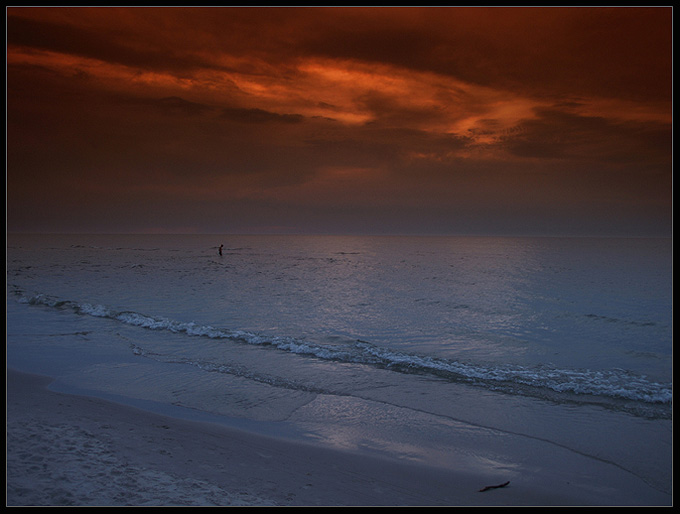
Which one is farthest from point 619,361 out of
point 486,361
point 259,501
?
point 259,501

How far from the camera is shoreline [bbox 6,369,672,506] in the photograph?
4.22 meters

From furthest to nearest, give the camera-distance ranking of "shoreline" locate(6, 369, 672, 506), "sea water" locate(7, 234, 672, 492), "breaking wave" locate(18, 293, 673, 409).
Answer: "breaking wave" locate(18, 293, 673, 409) < "sea water" locate(7, 234, 672, 492) < "shoreline" locate(6, 369, 672, 506)

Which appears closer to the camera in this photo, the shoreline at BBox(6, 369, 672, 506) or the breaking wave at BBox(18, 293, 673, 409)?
the shoreline at BBox(6, 369, 672, 506)

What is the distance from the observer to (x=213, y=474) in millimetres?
4863

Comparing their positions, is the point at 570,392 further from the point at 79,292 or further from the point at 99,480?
the point at 79,292

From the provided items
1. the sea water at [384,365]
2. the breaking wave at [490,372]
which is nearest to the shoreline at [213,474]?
the sea water at [384,365]

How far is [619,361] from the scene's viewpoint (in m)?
12.0

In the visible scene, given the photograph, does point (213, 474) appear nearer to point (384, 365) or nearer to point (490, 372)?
point (384, 365)

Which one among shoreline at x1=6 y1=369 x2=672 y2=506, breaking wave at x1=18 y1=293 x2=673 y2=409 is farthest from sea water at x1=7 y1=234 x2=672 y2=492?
shoreline at x1=6 y1=369 x2=672 y2=506

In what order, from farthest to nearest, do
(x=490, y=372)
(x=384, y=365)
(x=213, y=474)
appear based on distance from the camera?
(x=384, y=365) → (x=490, y=372) → (x=213, y=474)

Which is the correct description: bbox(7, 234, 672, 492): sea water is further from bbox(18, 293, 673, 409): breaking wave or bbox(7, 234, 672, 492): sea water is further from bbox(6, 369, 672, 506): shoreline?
bbox(6, 369, 672, 506): shoreline

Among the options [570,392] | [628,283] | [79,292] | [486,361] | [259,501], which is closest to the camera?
[259,501]

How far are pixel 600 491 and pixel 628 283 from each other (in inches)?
1423

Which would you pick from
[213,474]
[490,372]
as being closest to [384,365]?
[490,372]
